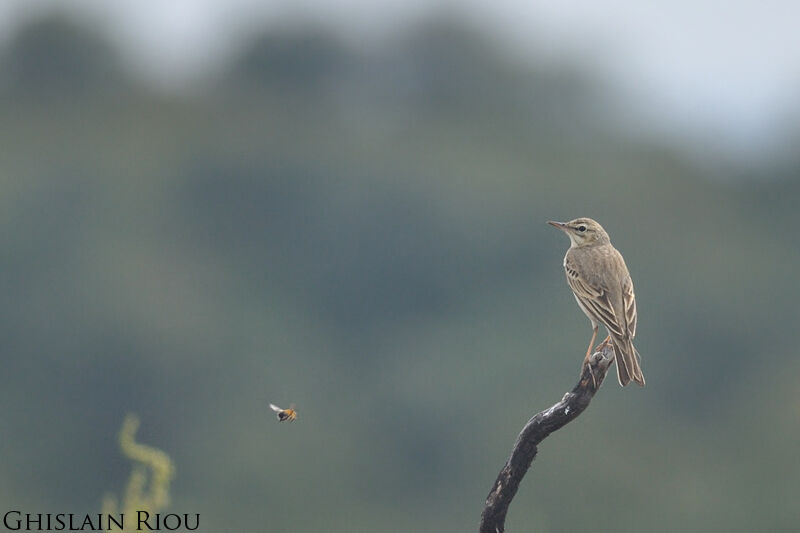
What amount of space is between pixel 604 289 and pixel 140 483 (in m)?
5.38

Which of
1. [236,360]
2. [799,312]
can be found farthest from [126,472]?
[799,312]

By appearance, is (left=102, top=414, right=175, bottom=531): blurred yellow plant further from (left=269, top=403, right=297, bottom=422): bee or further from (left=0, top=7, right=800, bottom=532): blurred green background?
(left=0, top=7, right=800, bottom=532): blurred green background

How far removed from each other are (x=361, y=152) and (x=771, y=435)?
147ft

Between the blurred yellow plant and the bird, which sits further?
the bird

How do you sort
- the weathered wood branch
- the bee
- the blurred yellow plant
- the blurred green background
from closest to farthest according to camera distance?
1. the blurred yellow plant
2. the weathered wood branch
3. the bee
4. the blurred green background

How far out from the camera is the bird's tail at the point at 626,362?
915 cm

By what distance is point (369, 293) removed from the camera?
93.5 meters

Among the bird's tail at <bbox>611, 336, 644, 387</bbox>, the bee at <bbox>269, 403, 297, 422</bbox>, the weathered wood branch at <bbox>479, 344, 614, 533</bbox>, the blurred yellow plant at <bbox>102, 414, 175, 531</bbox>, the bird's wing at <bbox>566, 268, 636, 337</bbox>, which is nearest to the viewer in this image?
the blurred yellow plant at <bbox>102, 414, 175, 531</bbox>

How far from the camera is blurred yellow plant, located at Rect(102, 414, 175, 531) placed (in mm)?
5340

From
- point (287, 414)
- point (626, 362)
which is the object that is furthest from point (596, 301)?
point (287, 414)

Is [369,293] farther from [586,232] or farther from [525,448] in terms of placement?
[525,448]

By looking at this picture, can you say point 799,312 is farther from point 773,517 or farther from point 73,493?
point 73,493

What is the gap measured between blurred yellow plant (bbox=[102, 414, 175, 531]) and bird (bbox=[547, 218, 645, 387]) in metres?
4.02

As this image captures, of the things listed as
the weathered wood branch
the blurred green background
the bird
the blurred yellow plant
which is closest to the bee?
the bird
